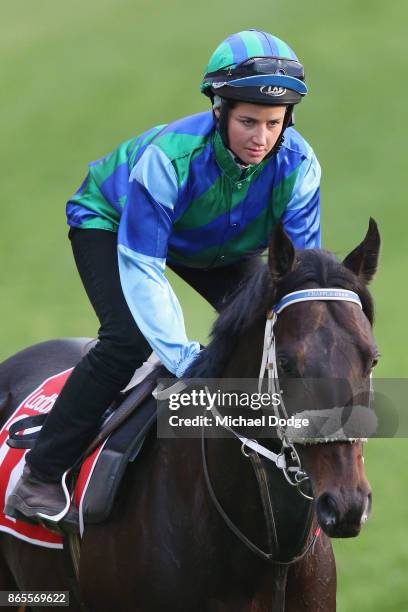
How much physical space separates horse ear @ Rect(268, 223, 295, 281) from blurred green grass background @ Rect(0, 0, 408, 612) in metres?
9.23

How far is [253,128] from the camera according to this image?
404 centimetres

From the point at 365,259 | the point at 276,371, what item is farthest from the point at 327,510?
the point at 365,259

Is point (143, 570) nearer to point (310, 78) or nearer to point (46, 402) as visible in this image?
point (46, 402)

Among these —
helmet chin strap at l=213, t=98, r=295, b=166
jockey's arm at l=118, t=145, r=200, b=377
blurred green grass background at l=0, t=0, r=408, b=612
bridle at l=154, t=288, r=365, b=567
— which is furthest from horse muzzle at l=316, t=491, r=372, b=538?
blurred green grass background at l=0, t=0, r=408, b=612

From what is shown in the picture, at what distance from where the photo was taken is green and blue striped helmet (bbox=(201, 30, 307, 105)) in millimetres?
3965

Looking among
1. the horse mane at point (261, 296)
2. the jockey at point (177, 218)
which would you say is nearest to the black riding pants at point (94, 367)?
the jockey at point (177, 218)

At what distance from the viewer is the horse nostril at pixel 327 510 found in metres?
3.30

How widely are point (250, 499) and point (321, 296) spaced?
784 millimetres

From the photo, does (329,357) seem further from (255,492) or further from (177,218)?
(177,218)

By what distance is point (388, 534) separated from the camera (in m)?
8.28

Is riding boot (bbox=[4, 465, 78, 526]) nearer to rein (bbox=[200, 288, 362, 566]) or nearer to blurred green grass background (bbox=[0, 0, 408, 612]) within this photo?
rein (bbox=[200, 288, 362, 566])

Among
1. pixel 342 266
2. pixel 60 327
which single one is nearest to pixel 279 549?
pixel 342 266

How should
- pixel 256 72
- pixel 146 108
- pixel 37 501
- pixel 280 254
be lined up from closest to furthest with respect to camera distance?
pixel 280 254 → pixel 256 72 → pixel 37 501 → pixel 146 108

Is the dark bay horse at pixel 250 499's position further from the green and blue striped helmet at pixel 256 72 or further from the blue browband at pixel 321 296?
the green and blue striped helmet at pixel 256 72
